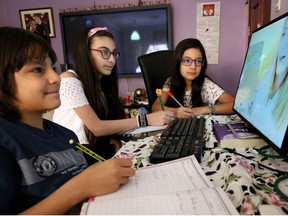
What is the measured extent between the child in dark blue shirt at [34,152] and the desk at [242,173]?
0.48 feet

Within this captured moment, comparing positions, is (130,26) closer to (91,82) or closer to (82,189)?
(91,82)

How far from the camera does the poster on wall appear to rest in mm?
2529

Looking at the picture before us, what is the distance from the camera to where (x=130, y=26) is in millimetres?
2725

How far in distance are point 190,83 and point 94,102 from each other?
778 millimetres

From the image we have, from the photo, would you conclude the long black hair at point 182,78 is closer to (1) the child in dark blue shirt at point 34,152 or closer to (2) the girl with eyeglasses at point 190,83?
(2) the girl with eyeglasses at point 190,83

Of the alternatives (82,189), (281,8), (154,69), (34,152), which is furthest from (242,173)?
(154,69)

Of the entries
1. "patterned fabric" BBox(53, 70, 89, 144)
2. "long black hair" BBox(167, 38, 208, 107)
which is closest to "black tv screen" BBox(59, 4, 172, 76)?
"long black hair" BBox(167, 38, 208, 107)

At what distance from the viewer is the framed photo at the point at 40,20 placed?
2.88m

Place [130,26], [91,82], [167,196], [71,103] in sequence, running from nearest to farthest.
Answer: [167,196], [71,103], [91,82], [130,26]

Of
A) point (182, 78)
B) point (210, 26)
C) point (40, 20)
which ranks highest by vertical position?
point (40, 20)

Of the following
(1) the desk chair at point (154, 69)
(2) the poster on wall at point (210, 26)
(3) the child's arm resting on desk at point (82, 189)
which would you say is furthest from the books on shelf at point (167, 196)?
(2) the poster on wall at point (210, 26)

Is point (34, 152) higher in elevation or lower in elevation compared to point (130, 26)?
lower

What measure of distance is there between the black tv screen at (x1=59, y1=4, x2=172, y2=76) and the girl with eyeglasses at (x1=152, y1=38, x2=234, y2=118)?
1.09m

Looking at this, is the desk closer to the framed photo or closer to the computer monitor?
the computer monitor
